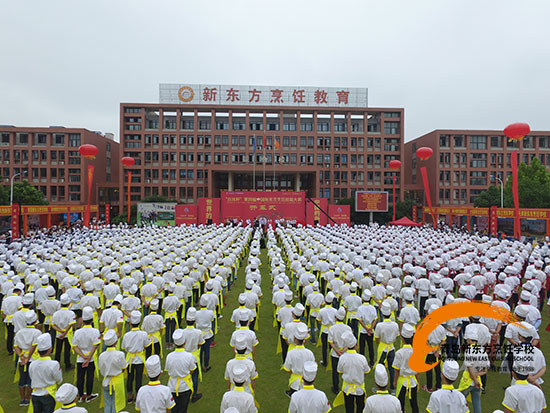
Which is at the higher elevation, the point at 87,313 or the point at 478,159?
the point at 478,159

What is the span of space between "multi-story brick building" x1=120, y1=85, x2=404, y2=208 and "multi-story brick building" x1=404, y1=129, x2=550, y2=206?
5.07m

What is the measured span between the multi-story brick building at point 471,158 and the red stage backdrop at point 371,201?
16906mm

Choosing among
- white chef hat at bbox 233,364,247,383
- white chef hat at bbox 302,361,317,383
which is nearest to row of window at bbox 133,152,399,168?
Result: white chef hat at bbox 233,364,247,383

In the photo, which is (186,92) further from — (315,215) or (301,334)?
(301,334)

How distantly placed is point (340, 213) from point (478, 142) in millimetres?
25182

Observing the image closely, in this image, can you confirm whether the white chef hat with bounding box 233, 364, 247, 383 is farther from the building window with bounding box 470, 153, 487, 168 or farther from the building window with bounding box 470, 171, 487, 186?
the building window with bounding box 470, 153, 487, 168

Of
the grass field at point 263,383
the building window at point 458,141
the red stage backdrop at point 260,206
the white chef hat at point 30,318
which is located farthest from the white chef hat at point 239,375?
the building window at point 458,141

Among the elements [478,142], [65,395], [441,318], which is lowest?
[441,318]

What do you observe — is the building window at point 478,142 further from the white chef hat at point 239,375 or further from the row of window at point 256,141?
the white chef hat at point 239,375

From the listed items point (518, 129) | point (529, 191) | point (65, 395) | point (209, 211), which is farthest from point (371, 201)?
point (65, 395)

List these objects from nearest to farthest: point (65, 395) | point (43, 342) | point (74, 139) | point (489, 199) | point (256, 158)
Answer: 1. point (65, 395)
2. point (43, 342)
3. point (489, 199)
4. point (74, 139)
5. point (256, 158)

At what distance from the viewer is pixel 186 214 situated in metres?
26.6

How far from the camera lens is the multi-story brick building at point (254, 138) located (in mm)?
38844

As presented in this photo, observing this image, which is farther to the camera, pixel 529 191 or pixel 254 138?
pixel 254 138
